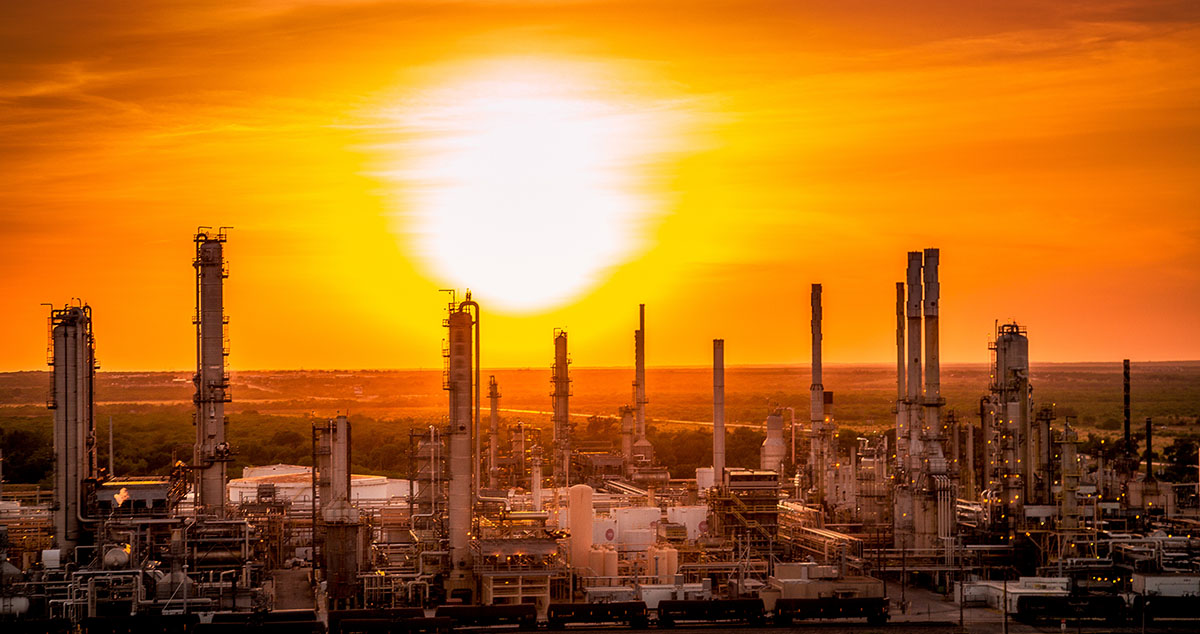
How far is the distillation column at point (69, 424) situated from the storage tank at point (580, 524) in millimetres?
19419

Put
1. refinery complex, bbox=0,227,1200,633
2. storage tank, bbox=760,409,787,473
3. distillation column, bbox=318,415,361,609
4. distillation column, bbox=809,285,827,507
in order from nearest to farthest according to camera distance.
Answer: refinery complex, bbox=0,227,1200,633 < distillation column, bbox=318,415,361,609 < distillation column, bbox=809,285,827,507 < storage tank, bbox=760,409,787,473

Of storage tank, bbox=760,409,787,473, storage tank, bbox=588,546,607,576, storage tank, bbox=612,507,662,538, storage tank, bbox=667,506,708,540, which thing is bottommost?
storage tank, bbox=588,546,607,576

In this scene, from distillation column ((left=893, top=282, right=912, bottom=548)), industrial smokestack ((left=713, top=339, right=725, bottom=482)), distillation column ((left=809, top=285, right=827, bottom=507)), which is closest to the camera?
distillation column ((left=893, top=282, right=912, bottom=548))

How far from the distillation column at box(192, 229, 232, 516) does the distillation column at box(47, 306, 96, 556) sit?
4.41 meters

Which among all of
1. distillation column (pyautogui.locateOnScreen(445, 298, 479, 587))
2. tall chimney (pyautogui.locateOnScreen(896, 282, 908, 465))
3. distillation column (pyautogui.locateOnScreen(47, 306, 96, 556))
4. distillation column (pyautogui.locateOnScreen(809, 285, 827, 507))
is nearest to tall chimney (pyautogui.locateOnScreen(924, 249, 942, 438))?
tall chimney (pyautogui.locateOnScreen(896, 282, 908, 465))

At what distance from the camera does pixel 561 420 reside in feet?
298

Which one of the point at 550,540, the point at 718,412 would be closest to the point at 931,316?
the point at 718,412

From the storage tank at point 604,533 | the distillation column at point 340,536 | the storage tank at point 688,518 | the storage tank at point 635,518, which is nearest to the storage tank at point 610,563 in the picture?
the storage tank at point 604,533

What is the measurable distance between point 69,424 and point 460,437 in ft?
51.0

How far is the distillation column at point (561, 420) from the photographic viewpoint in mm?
90094

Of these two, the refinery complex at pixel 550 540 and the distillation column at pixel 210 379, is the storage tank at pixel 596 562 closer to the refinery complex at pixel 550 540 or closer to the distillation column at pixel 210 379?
the refinery complex at pixel 550 540

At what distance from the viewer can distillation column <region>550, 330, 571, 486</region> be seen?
90.1 metres

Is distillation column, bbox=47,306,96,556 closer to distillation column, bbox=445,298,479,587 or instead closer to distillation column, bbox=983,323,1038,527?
distillation column, bbox=445,298,479,587

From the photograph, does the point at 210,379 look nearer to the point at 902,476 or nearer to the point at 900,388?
the point at 902,476
